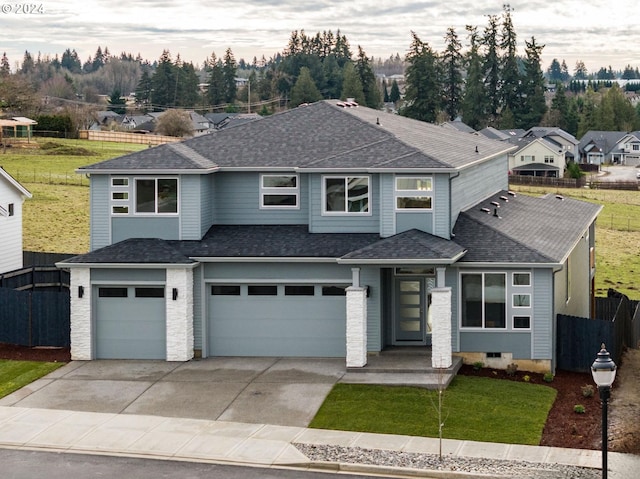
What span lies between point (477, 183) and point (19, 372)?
15013mm

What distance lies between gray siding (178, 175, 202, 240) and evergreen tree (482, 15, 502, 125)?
420 ft

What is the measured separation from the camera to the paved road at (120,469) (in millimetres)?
18344

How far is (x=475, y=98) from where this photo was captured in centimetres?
14950

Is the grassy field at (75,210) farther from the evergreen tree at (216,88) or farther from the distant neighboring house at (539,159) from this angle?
the evergreen tree at (216,88)

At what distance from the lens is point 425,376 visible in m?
24.6

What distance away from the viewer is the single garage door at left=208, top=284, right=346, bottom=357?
27062mm

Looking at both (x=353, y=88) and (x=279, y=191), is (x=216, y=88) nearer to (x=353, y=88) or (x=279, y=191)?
(x=353, y=88)

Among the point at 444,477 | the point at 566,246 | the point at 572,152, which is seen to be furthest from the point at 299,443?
the point at 572,152

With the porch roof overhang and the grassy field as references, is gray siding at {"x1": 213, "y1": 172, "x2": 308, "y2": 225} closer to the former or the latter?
the porch roof overhang

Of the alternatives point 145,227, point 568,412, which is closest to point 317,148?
point 145,227

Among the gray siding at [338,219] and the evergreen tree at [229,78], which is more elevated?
the evergreen tree at [229,78]

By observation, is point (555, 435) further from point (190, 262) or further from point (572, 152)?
point (572, 152)

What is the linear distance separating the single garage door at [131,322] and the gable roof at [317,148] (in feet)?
10.4

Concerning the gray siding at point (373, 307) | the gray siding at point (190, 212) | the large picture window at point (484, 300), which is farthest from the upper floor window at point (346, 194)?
the large picture window at point (484, 300)
